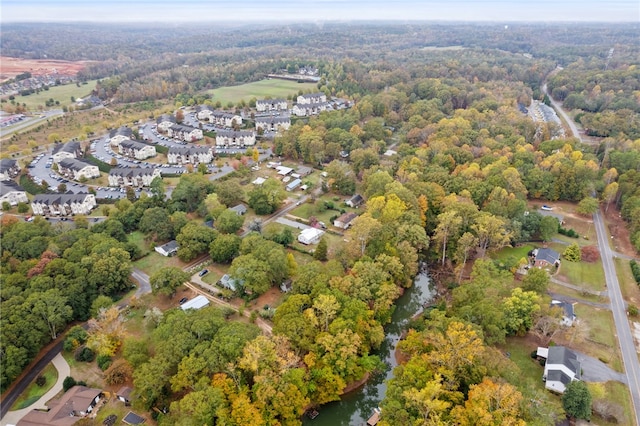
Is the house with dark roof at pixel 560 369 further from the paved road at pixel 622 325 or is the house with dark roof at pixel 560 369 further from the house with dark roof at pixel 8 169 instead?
the house with dark roof at pixel 8 169

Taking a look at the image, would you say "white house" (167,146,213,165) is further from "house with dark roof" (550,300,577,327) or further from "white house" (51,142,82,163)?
"house with dark roof" (550,300,577,327)

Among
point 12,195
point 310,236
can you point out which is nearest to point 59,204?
point 12,195

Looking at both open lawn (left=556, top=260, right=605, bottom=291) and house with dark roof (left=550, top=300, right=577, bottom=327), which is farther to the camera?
open lawn (left=556, top=260, right=605, bottom=291)

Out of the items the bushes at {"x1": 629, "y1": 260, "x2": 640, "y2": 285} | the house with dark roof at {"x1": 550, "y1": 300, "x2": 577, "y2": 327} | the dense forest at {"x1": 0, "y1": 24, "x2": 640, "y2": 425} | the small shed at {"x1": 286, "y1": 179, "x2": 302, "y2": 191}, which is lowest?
the small shed at {"x1": 286, "y1": 179, "x2": 302, "y2": 191}

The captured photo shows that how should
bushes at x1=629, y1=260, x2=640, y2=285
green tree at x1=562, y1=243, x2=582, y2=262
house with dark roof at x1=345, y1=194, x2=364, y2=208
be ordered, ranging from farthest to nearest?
Answer: house with dark roof at x1=345, y1=194, x2=364, y2=208
green tree at x1=562, y1=243, x2=582, y2=262
bushes at x1=629, y1=260, x2=640, y2=285

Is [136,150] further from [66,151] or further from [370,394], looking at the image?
[370,394]

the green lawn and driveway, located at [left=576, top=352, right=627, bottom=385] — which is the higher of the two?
driveway, located at [left=576, top=352, right=627, bottom=385]

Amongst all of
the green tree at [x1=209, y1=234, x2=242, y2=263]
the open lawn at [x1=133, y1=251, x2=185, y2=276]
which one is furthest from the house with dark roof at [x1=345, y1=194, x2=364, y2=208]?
the open lawn at [x1=133, y1=251, x2=185, y2=276]

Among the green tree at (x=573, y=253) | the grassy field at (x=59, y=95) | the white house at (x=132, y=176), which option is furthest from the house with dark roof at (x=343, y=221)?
the grassy field at (x=59, y=95)
